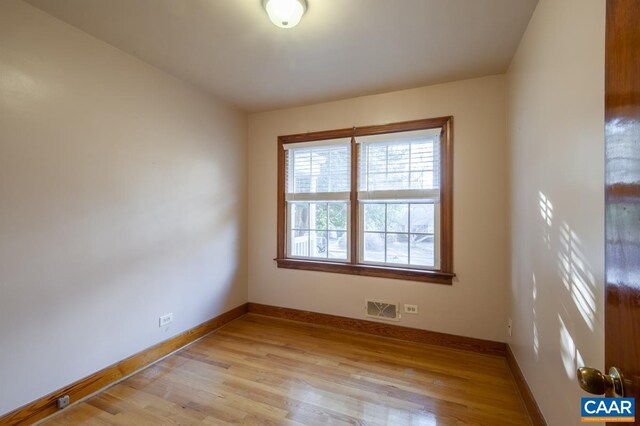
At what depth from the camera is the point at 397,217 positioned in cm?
300

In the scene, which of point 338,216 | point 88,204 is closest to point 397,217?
point 338,216

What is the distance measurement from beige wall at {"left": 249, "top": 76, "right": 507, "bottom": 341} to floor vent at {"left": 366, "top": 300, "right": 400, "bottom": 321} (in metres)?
0.07

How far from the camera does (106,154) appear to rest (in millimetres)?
2137

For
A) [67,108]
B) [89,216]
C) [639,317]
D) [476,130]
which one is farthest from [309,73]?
[639,317]

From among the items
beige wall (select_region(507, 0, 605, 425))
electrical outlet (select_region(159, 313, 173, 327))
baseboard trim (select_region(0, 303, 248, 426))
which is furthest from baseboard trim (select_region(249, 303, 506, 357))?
electrical outlet (select_region(159, 313, 173, 327))

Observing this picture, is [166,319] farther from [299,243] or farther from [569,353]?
[569,353]

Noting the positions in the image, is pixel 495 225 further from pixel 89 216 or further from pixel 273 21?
pixel 89 216

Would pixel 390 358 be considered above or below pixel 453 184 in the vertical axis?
below

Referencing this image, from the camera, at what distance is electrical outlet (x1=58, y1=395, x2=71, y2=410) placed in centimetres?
185

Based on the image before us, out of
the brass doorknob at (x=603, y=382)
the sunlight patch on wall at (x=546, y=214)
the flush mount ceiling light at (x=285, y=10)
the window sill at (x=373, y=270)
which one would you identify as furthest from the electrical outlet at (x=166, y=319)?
the sunlight patch on wall at (x=546, y=214)

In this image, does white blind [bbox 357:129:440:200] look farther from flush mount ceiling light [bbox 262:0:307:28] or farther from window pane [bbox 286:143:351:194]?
flush mount ceiling light [bbox 262:0:307:28]

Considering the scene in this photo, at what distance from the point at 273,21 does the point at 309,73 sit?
2.73ft

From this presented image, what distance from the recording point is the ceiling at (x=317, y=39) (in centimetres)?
177

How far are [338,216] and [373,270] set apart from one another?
731 mm
